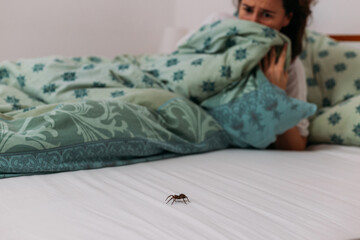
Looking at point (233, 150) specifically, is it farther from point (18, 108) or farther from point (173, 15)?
point (173, 15)

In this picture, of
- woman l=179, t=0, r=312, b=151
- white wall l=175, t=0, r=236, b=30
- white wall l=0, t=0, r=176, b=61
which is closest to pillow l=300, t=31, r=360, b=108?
woman l=179, t=0, r=312, b=151

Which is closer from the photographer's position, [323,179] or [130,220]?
[130,220]

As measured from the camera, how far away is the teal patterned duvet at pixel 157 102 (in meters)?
1.08

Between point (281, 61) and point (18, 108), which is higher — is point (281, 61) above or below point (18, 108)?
above

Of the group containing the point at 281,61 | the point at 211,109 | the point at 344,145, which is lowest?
the point at 344,145

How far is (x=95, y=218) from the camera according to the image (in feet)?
2.43

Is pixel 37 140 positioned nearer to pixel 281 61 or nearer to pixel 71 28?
pixel 281 61

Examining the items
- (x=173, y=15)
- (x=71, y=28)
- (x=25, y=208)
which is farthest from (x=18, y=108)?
(x=173, y=15)

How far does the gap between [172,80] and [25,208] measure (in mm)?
829

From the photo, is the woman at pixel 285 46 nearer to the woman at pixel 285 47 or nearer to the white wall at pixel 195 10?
the woman at pixel 285 47

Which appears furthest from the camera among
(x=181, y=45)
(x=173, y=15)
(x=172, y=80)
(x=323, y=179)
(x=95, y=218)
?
(x=173, y=15)

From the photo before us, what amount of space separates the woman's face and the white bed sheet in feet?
2.01

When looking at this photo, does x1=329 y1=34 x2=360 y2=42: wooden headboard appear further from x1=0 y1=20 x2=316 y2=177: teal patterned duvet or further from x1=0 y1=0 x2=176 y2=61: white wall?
x1=0 y1=0 x2=176 y2=61: white wall

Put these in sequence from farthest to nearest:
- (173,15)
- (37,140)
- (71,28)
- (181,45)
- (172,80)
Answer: (173,15)
(71,28)
(181,45)
(172,80)
(37,140)
